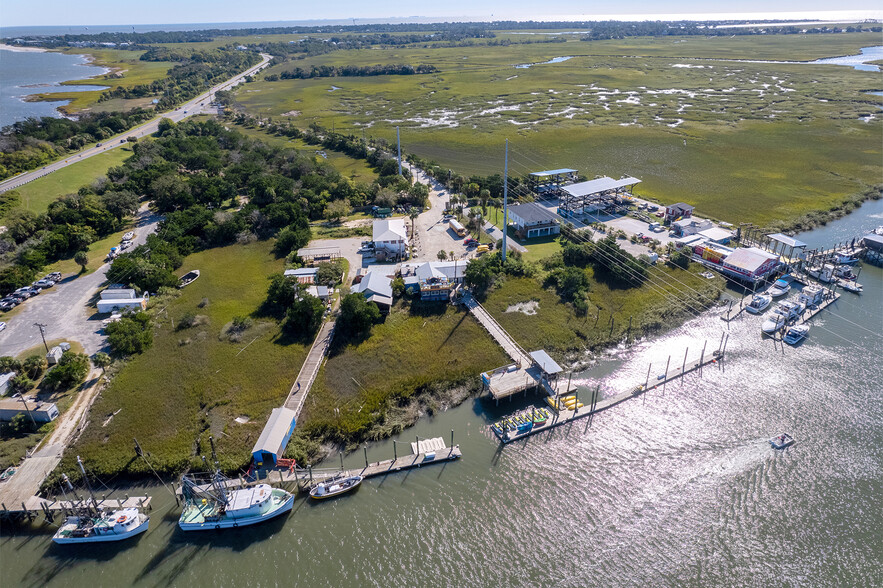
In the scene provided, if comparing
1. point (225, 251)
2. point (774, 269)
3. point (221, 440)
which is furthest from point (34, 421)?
point (774, 269)

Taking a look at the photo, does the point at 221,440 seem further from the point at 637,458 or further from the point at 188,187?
the point at 188,187

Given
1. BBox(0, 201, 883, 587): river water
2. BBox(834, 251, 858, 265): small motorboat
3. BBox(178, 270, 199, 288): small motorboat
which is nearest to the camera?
BBox(0, 201, 883, 587): river water

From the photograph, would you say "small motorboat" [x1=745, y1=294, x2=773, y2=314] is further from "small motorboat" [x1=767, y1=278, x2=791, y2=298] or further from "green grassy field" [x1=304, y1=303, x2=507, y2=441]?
"green grassy field" [x1=304, y1=303, x2=507, y2=441]

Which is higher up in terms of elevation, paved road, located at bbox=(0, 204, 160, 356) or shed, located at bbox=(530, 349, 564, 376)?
shed, located at bbox=(530, 349, 564, 376)

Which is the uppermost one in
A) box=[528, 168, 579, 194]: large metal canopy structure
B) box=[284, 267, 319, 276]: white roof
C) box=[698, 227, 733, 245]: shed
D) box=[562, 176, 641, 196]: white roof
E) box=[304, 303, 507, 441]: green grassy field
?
box=[562, 176, 641, 196]: white roof

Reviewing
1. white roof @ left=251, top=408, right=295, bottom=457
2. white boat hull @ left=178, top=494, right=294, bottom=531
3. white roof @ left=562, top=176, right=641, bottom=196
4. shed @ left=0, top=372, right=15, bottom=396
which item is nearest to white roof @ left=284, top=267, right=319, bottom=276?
white roof @ left=251, top=408, right=295, bottom=457

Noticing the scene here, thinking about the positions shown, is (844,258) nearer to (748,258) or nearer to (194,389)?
(748,258)

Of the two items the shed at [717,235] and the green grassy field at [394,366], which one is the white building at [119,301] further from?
the shed at [717,235]

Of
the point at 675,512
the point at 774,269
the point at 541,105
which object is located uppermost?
the point at 541,105
